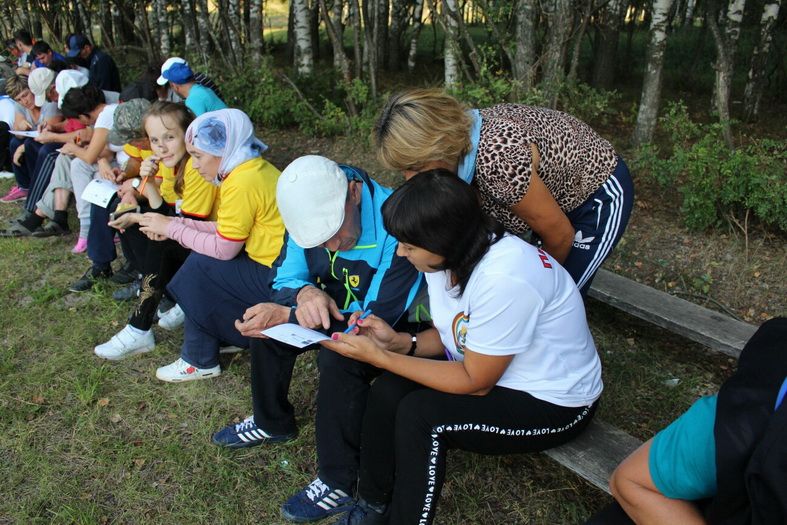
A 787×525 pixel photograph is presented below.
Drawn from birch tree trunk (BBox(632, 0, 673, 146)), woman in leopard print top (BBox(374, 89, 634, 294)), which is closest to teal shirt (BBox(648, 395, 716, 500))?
woman in leopard print top (BBox(374, 89, 634, 294))

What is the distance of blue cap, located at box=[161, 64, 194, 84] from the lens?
493 cm

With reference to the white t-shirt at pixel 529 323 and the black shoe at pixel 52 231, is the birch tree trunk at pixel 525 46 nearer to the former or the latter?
the white t-shirt at pixel 529 323

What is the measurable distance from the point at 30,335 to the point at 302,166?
238 centimetres

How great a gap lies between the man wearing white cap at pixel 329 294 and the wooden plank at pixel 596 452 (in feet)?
2.43

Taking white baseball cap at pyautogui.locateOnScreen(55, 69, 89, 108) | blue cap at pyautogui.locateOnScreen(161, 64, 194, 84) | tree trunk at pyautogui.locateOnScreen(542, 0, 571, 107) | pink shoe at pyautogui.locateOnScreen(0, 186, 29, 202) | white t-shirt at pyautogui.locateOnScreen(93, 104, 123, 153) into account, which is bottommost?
pink shoe at pyautogui.locateOnScreen(0, 186, 29, 202)

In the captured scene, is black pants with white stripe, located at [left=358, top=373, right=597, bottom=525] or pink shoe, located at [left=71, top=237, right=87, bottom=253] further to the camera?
pink shoe, located at [left=71, top=237, right=87, bottom=253]

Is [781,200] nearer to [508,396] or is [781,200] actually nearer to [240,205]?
[508,396]

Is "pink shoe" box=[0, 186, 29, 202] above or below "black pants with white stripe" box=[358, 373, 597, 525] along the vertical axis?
below

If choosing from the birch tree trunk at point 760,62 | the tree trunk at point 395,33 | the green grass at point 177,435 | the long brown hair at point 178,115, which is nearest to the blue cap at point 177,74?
the long brown hair at point 178,115

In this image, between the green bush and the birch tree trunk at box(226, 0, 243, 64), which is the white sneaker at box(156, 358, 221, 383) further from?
the birch tree trunk at box(226, 0, 243, 64)

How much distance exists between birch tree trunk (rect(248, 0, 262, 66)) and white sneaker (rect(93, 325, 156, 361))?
4.99 meters

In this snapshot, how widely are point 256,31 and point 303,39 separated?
0.69m

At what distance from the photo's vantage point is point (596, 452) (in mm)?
2072

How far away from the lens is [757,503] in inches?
50.4
